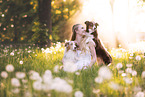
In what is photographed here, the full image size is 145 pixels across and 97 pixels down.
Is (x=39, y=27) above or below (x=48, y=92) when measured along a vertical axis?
above

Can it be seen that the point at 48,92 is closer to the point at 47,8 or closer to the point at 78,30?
the point at 78,30

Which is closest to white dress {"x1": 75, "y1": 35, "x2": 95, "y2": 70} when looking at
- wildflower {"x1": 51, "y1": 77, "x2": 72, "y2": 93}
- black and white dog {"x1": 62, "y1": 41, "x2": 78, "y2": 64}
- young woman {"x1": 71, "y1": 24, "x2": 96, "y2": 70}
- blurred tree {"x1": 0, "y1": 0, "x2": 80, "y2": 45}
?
young woman {"x1": 71, "y1": 24, "x2": 96, "y2": 70}

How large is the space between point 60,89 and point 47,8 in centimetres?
732

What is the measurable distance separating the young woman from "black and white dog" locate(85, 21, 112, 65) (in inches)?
5.9

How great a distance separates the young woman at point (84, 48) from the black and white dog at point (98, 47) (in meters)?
0.15

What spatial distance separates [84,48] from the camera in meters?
4.86

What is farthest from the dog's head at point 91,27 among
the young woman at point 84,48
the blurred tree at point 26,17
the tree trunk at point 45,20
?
the blurred tree at point 26,17

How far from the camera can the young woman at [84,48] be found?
478 cm

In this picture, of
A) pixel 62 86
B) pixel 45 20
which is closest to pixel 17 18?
pixel 45 20

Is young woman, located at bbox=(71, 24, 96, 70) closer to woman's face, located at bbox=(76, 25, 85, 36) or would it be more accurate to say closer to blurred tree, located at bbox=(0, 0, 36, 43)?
woman's face, located at bbox=(76, 25, 85, 36)

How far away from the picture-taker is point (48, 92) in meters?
2.71

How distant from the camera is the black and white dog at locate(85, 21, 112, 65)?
16.0ft

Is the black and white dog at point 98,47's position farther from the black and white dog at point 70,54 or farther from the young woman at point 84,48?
the black and white dog at point 70,54

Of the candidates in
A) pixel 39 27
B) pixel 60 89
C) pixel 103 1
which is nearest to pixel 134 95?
pixel 60 89
